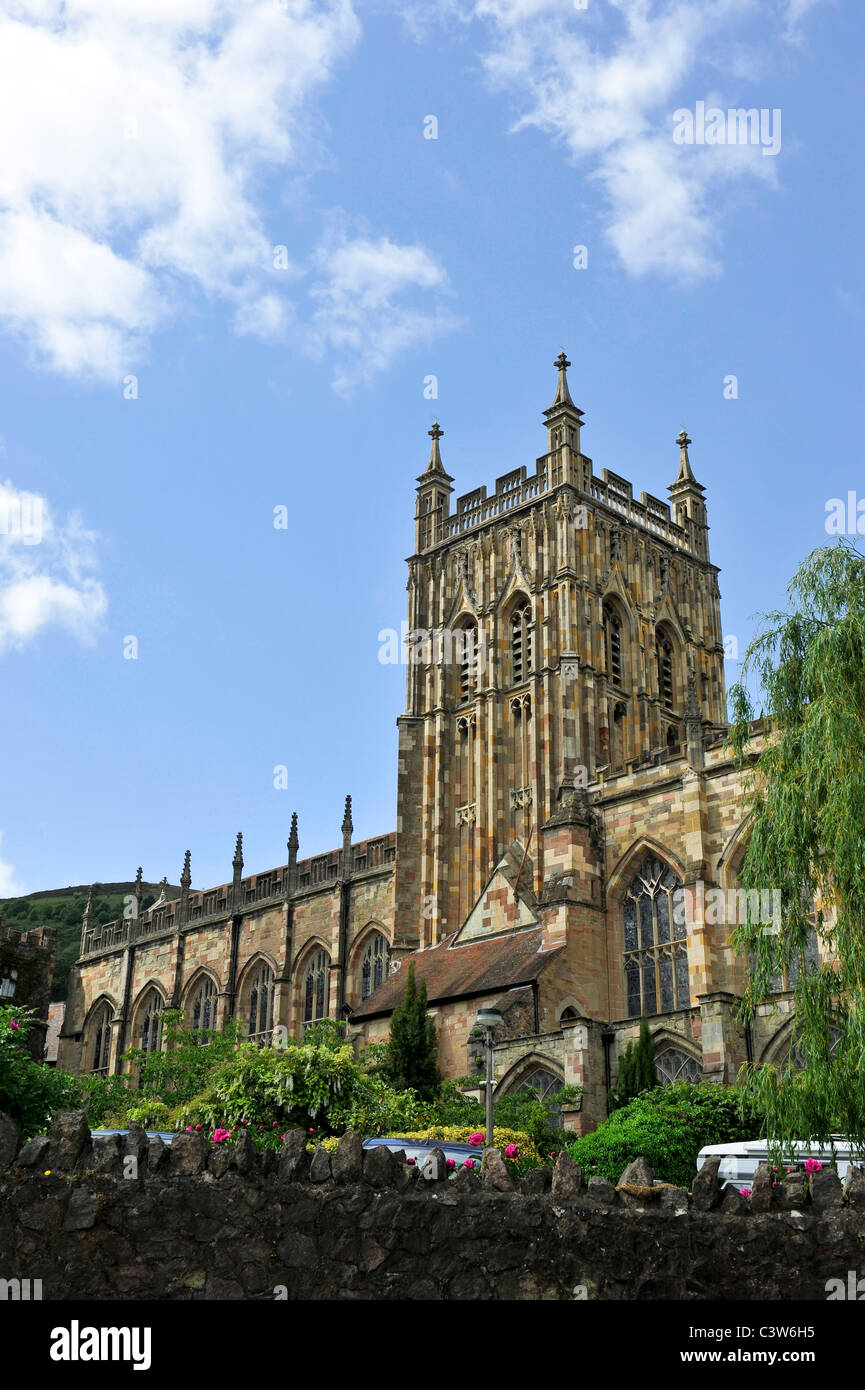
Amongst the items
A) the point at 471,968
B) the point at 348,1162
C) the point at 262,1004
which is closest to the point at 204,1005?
the point at 262,1004

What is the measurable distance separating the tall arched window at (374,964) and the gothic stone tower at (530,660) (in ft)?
11.0

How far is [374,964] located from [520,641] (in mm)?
13266

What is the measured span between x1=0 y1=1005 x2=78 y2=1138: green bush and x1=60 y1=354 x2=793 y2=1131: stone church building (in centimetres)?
1167

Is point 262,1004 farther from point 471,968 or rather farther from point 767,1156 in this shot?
point 767,1156

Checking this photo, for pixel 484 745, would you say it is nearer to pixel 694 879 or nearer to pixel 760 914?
pixel 694 879

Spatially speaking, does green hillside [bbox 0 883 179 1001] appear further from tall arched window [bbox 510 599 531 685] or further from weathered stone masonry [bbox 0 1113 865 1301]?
weathered stone masonry [bbox 0 1113 865 1301]

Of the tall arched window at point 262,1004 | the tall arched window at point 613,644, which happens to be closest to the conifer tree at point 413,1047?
the tall arched window at point 613,644

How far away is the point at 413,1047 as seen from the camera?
3550cm

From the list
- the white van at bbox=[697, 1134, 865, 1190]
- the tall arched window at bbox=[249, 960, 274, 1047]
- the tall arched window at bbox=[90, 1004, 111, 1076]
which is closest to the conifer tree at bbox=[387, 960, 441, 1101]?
the white van at bbox=[697, 1134, 865, 1190]

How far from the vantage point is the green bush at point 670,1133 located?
2425cm

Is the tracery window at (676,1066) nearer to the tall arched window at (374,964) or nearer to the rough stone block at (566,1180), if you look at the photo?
the tall arched window at (374,964)

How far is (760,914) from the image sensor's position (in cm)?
1858

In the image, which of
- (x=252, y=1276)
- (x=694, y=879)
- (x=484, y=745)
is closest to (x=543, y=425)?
(x=484, y=745)
